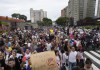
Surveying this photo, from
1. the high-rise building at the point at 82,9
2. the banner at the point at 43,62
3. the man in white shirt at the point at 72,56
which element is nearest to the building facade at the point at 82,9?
the high-rise building at the point at 82,9

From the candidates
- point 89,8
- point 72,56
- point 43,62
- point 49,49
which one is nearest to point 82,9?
point 89,8

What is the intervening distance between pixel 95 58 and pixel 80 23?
338 feet

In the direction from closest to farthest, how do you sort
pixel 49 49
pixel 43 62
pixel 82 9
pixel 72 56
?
pixel 43 62
pixel 72 56
pixel 49 49
pixel 82 9

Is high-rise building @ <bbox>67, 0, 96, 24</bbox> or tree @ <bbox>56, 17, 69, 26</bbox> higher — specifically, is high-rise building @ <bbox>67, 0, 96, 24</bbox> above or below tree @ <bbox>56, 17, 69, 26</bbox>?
above

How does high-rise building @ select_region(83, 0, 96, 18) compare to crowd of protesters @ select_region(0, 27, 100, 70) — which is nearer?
crowd of protesters @ select_region(0, 27, 100, 70)

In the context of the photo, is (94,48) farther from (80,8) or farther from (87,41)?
(80,8)

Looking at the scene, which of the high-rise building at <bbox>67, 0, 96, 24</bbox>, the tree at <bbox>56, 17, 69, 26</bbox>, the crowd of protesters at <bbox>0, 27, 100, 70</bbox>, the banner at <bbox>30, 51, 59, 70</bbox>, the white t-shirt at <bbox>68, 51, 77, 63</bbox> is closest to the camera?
the banner at <bbox>30, 51, 59, 70</bbox>

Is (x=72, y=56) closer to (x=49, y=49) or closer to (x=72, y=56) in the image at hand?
(x=72, y=56)

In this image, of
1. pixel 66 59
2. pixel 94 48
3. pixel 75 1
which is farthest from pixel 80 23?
pixel 66 59

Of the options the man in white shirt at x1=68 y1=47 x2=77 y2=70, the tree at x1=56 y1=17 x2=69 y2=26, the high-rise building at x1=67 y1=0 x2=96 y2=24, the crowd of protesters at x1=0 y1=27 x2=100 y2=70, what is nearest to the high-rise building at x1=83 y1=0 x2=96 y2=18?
the high-rise building at x1=67 y1=0 x2=96 y2=24

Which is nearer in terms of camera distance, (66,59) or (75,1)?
(66,59)

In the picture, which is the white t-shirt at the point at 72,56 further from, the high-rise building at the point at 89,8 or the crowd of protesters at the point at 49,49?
the high-rise building at the point at 89,8

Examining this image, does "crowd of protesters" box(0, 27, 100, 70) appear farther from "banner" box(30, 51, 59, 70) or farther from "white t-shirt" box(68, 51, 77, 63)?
"banner" box(30, 51, 59, 70)

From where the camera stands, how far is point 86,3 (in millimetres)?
161000
